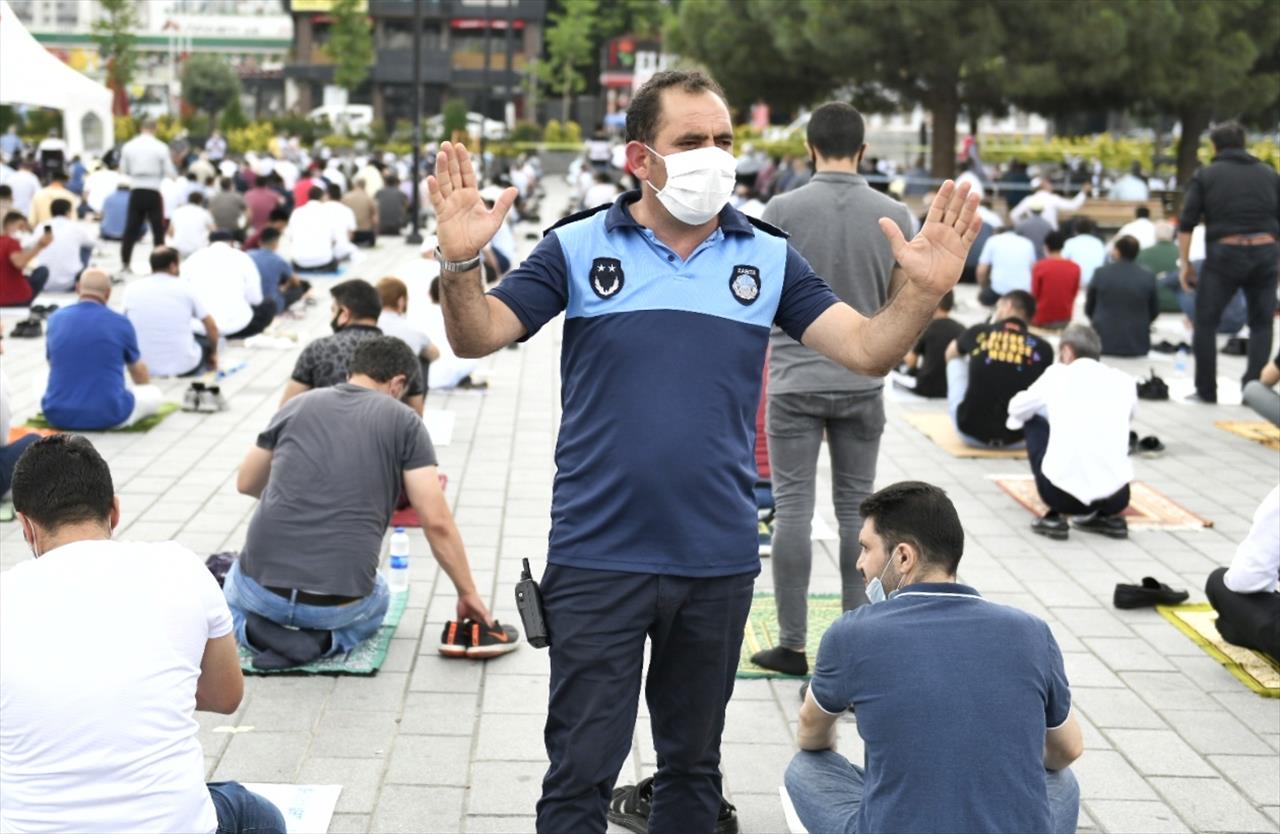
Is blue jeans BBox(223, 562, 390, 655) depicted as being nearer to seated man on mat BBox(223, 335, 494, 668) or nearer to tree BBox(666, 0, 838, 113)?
seated man on mat BBox(223, 335, 494, 668)

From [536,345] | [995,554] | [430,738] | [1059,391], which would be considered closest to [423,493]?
[430,738]

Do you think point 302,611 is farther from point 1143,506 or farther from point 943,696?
point 1143,506

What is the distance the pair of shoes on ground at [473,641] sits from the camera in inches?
252

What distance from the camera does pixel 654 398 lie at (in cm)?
359

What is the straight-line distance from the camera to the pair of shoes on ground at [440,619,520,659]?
6391 millimetres

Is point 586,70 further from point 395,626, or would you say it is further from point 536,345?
point 395,626

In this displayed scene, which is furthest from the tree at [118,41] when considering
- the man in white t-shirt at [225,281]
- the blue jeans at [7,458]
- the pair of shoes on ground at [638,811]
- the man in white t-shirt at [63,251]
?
the pair of shoes on ground at [638,811]

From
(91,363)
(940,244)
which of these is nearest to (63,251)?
(91,363)

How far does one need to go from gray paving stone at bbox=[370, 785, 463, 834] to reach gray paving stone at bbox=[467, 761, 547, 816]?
0.22ft

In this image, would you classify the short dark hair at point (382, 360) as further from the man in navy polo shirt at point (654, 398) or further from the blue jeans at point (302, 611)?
the man in navy polo shirt at point (654, 398)

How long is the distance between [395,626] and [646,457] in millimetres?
3438

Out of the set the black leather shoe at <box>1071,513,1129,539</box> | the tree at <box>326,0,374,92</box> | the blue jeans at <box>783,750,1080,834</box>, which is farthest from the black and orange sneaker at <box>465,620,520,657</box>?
the tree at <box>326,0,374,92</box>

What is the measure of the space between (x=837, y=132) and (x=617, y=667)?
9.13 feet

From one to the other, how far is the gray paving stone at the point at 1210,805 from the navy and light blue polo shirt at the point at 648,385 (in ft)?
7.41
